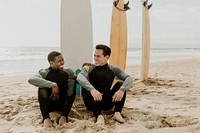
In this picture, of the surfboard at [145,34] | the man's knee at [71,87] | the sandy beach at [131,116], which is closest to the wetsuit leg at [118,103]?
the sandy beach at [131,116]

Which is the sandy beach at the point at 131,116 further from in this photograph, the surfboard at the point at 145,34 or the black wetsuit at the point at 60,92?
the surfboard at the point at 145,34

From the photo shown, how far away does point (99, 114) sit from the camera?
3305 millimetres

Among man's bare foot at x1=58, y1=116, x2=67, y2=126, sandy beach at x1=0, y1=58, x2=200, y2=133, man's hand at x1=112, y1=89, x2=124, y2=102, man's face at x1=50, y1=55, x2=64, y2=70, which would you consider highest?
man's face at x1=50, y1=55, x2=64, y2=70

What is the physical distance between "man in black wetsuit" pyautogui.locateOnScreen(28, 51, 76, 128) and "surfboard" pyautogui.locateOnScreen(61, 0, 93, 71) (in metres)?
0.76

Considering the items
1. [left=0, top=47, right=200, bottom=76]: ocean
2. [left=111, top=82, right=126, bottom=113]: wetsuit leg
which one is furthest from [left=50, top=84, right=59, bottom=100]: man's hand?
[left=0, top=47, right=200, bottom=76]: ocean

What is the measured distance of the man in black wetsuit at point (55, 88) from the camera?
10.7 ft

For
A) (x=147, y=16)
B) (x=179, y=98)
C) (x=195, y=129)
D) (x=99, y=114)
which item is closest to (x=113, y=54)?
(x=179, y=98)

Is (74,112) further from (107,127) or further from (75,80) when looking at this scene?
(107,127)

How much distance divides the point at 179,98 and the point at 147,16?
2357mm

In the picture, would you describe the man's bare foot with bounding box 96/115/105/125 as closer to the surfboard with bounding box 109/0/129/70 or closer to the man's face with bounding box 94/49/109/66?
the man's face with bounding box 94/49/109/66

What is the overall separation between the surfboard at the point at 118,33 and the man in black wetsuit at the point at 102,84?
67.2 inches

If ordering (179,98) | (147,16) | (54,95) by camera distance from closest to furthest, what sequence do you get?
1. (54,95)
2. (179,98)
3. (147,16)

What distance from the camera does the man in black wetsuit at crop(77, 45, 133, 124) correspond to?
3338 millimetres

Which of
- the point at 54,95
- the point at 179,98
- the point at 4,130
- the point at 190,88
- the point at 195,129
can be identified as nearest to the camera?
the point at 195,129
